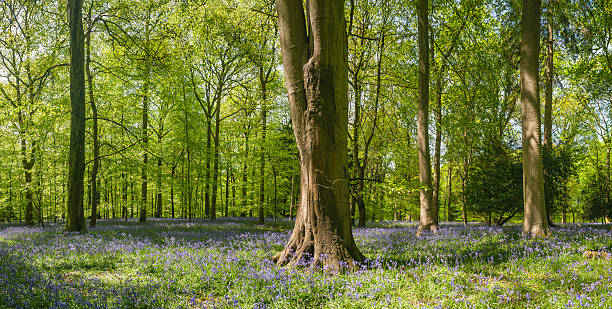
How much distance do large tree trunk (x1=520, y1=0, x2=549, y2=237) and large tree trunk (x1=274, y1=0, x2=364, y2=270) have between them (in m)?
5.82

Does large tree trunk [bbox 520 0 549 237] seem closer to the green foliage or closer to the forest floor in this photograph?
the forest floor

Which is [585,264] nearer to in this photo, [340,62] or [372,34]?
[340,62]

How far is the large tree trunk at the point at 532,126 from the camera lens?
8156 millimetres

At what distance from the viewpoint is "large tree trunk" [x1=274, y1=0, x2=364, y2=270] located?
4941mm

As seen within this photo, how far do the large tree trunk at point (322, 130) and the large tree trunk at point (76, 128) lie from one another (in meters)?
8.73

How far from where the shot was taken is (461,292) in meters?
3.94

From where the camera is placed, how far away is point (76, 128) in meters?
10.5

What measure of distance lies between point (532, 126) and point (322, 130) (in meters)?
6.68

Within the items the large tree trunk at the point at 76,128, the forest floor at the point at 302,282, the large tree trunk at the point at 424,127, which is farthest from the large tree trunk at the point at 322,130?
the large tree trunk at the point at 76,128

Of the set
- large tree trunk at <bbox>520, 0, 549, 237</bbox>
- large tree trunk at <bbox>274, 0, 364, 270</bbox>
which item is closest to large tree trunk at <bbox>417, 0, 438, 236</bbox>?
large tree trunk at <bbox>520, 0, 549, 237</bbox>

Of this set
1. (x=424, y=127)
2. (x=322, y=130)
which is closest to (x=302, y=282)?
(x=322, y=130)

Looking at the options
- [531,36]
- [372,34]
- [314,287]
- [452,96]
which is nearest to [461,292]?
[314,287]

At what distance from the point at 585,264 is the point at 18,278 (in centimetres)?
863

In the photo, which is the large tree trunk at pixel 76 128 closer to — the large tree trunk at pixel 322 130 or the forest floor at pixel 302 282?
the forest floor at pixel 302 282
